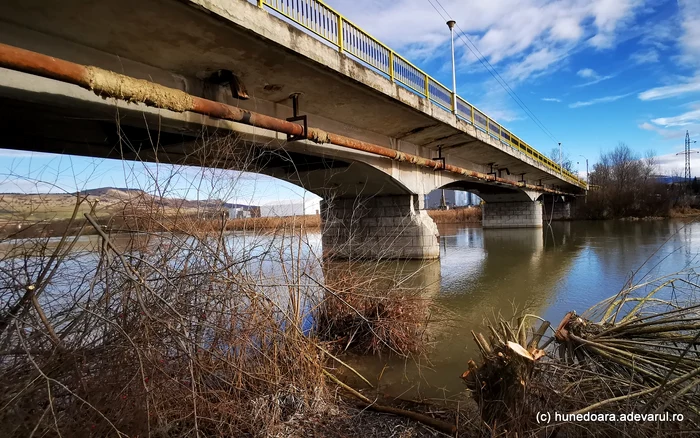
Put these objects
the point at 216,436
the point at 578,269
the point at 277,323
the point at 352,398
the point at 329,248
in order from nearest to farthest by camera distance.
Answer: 1. the point at 216,436
2. the point at 277,323
3. the point at 352,398
4. the point at 329,248
5. the point at 578,269

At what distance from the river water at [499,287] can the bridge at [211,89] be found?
5.36 ft

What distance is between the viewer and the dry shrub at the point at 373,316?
5012 millimetres

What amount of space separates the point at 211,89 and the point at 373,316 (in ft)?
15.3

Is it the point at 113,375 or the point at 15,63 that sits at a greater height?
the point at 15,63

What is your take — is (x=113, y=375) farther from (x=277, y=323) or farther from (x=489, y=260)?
(x=489, y=260)

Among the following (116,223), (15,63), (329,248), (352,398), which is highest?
(15,63)

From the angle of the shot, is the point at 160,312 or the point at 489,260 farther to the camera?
the point at 489,260

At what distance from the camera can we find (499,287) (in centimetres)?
1014

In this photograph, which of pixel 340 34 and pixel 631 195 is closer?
pixel 340 34

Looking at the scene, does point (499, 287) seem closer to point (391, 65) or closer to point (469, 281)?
point (469, 281)

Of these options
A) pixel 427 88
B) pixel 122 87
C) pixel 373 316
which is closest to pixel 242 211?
pixel 122 87

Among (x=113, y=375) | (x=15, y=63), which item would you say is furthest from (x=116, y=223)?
(x=15, y=63)

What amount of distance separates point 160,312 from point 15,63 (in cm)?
299

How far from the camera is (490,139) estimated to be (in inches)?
589
